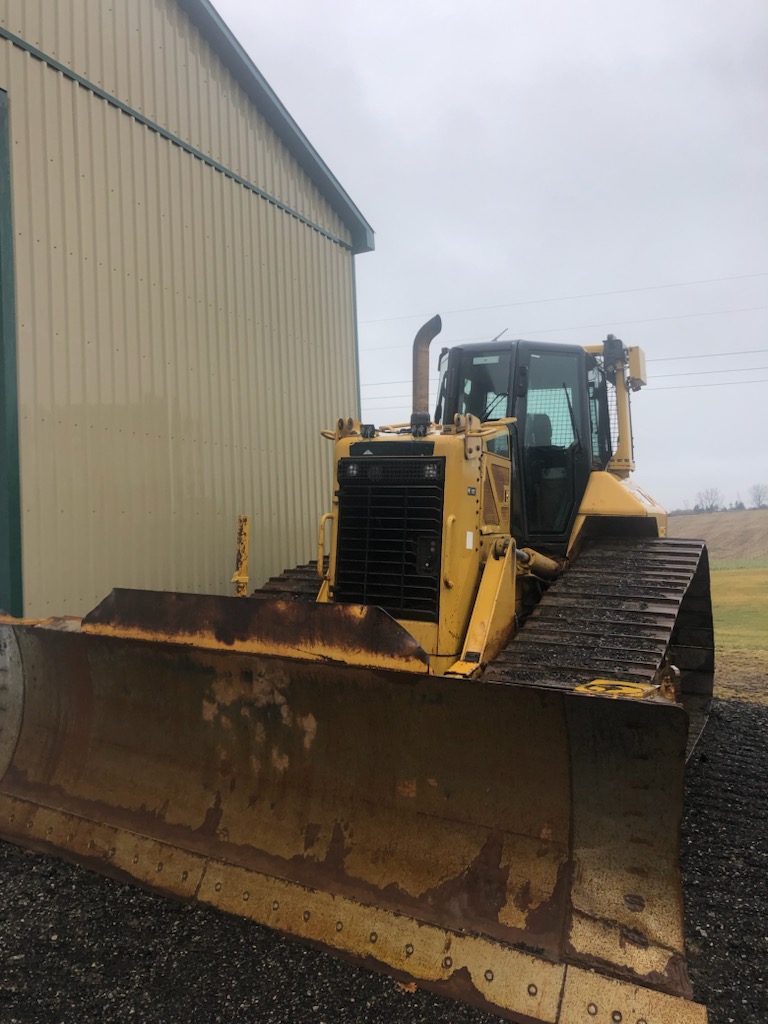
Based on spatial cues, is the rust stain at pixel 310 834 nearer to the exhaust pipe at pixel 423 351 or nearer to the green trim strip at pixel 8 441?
the exhaust pipe at pixel 423 351

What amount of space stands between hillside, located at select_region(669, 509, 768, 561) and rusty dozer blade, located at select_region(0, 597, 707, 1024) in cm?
2136

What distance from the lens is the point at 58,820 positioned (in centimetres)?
385

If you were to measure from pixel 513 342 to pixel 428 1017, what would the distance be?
4.29 m

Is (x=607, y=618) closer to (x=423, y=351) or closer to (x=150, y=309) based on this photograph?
(x=423, y=351)

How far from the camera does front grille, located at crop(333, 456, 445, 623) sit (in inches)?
171

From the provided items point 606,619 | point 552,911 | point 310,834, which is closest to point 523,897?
point 552,911

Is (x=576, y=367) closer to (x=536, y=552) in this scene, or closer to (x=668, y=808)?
(x=536, y=552)

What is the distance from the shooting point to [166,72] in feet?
22.9

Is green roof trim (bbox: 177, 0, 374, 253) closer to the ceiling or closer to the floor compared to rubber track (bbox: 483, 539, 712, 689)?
closer to the ceiling

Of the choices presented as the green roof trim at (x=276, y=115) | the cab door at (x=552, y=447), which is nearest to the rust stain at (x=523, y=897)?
the cab door at (x=552, y=447)

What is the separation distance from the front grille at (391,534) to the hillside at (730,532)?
20.3m

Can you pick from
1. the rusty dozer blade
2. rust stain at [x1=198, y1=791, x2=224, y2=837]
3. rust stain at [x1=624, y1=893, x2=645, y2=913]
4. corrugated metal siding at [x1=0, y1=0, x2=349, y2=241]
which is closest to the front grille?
the rusty dozer blade

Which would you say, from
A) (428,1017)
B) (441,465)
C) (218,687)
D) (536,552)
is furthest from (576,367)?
(428,1017)

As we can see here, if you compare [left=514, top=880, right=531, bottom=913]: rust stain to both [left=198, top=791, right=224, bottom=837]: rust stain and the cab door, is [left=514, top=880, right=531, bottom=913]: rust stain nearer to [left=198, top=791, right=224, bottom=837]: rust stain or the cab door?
[left=198, top=791, right=224, bottom=837]: rust stain
